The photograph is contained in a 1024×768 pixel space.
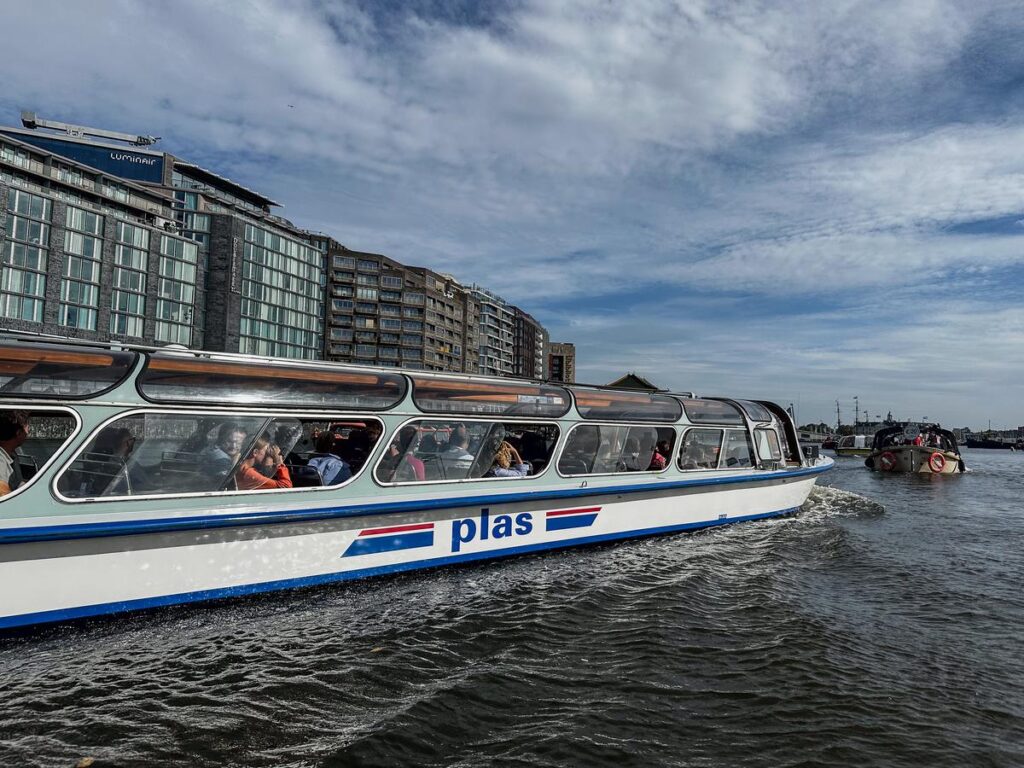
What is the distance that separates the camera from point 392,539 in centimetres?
825

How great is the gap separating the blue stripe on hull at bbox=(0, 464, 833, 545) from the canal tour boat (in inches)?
0.7

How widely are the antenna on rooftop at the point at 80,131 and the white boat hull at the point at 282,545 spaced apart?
338 ft

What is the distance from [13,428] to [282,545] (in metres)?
2.71

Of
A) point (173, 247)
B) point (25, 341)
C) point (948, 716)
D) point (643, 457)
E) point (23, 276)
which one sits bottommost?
point (948, 716)

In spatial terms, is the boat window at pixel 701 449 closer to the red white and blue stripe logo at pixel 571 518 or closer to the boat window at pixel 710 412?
the boat window at pixel 710 412

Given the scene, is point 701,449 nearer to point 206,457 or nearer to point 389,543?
point 389,543

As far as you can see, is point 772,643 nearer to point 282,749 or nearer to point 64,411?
point 282,749

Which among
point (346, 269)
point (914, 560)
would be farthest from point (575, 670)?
point (346, 269)

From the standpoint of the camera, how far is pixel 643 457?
1178 centimetres

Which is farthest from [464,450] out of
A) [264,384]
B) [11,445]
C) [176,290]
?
[176,290]

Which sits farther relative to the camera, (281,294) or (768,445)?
(281,294)

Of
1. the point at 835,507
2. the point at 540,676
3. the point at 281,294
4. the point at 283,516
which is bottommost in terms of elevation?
the point at 540,676

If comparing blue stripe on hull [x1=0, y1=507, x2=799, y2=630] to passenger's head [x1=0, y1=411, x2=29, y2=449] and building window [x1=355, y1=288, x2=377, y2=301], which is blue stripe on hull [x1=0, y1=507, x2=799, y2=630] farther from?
building window [x1=355, y1=288, x2=377, y2=301]

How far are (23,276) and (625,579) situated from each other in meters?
70.2
